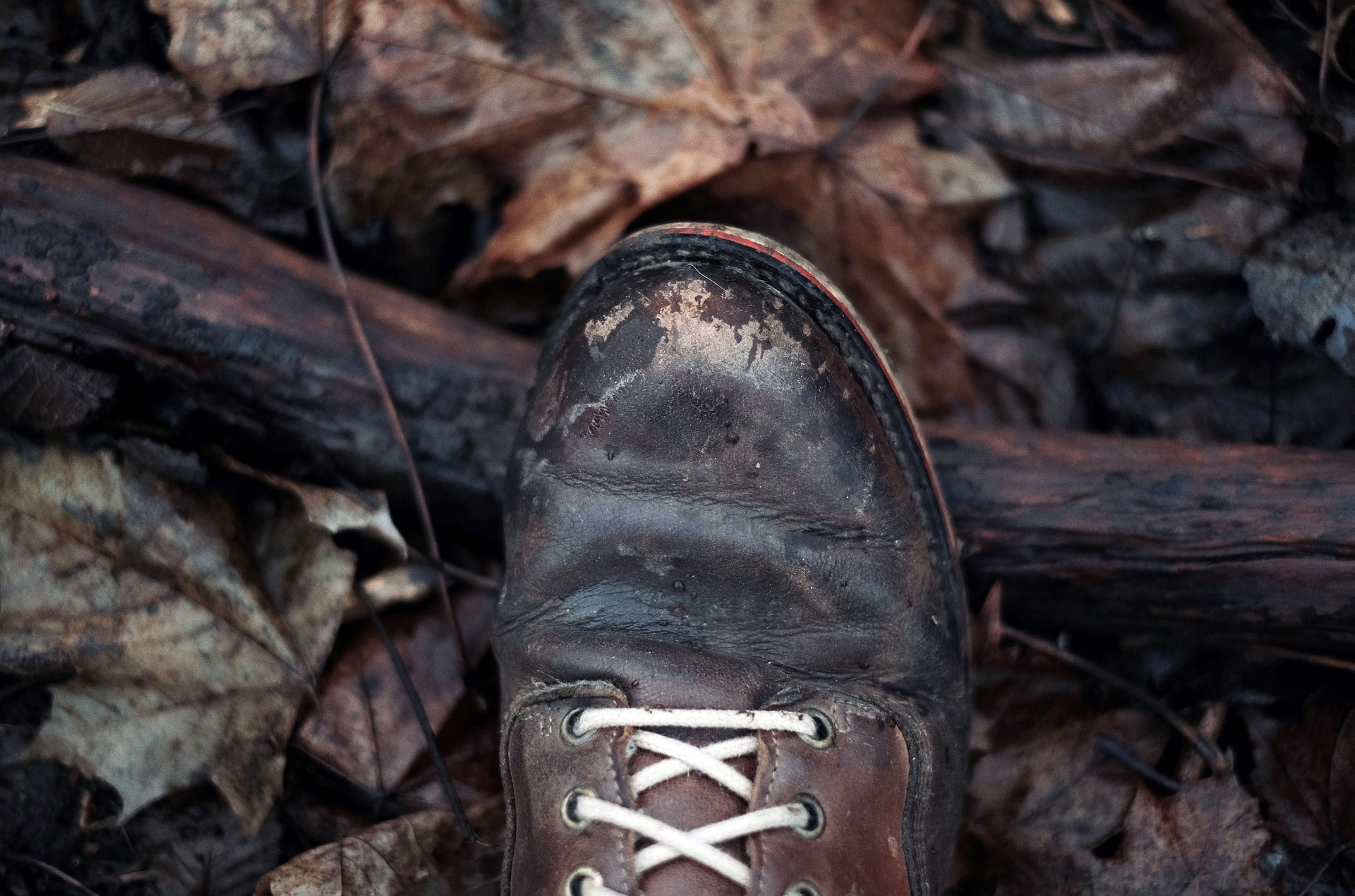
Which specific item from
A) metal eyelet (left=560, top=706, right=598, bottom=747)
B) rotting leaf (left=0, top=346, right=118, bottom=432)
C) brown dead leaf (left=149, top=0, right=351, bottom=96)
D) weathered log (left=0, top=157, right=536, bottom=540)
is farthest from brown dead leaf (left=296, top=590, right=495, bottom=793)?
brown dead leaf (left=149, top=0, right=351, bottom=96)

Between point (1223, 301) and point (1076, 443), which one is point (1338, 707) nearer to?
point (1076, 443)

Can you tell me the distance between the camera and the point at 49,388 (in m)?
1.58

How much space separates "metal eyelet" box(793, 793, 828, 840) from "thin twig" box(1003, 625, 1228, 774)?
0.56 m

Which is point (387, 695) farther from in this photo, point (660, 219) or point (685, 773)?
point (660, 219)

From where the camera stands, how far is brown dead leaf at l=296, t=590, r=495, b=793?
166cm

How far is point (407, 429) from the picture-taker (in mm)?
1657

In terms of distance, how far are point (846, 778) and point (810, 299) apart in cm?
73

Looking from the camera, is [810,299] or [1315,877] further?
[1315,877]

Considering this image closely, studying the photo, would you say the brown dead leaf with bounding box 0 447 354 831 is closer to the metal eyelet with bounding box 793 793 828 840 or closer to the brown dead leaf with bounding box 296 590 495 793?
the brown dead leaf with bounding box 296 590 495 793

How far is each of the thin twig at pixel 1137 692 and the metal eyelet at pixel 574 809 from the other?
32.8 inches

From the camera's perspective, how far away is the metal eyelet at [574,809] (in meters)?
1.34

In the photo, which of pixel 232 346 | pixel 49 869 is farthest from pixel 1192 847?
pixel 49 869

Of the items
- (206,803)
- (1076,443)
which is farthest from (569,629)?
(1076,443)

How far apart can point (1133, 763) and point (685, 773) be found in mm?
881
